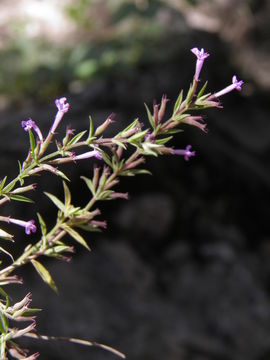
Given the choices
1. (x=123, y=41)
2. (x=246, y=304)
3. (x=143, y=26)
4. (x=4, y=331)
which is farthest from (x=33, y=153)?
(x=143, y=26)

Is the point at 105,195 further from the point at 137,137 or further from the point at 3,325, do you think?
the point at 3,325

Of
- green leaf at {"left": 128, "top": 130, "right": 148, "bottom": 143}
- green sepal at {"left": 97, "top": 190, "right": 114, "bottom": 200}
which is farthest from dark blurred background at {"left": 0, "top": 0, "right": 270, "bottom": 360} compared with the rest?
green leaf at {"left": 128, "top": 130, "right": 148, "bottom": 143}

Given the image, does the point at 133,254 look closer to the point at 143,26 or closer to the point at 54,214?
the point at 54,214

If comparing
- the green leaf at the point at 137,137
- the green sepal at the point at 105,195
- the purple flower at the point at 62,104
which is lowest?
the green sepal at the point at 105,195

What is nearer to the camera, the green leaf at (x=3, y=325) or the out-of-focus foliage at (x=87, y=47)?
the green leaf at (x=3, y=325)

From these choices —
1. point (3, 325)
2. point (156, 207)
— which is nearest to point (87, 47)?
point (156, 207)

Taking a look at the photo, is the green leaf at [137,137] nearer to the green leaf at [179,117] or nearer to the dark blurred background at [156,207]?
the green leaf at [179,117]

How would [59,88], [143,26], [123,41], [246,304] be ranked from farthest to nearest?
[143,26] → [123,41] → [59,88] → [246,304]

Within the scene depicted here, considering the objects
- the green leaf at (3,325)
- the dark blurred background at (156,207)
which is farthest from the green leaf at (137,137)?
the dark blurred background at (156,207)
